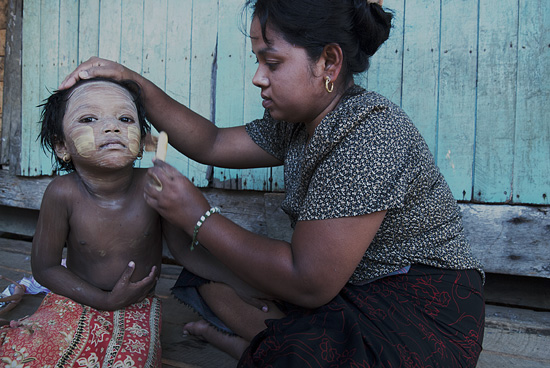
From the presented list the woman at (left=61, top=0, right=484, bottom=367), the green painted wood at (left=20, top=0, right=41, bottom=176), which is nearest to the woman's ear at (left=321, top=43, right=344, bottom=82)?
the woman at (left=61, top=0, right=484, bottom=367)

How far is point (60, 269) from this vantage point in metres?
1.78

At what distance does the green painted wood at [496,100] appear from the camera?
236 centimetres

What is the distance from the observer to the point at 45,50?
3457mm

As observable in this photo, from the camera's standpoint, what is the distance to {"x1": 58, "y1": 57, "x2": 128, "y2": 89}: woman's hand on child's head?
70.6 inches

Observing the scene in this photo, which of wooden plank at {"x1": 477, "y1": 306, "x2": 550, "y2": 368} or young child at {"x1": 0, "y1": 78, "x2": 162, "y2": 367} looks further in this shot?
wooden plank at {"x1": 477, "y1": 306, "x2": 550, "y2": 368}

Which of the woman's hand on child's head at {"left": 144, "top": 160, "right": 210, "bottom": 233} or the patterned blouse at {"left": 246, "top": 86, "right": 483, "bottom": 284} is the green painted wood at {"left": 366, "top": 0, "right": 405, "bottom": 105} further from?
the woman's hand on child's head at {"left": 144, "top": 160, "right": 210, "bottom": 233}

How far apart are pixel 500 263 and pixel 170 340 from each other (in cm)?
172

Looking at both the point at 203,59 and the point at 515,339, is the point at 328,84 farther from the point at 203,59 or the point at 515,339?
the point at 203,59

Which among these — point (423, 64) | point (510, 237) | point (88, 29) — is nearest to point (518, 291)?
point (510, 237)

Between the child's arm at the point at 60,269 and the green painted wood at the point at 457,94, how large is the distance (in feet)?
5.39

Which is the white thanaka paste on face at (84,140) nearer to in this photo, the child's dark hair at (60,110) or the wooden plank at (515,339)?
the child's dark hair at (60,110)

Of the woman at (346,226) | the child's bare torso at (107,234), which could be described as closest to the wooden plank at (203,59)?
the child's bare torso at (107,234)

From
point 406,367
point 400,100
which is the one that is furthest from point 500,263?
point 406,367

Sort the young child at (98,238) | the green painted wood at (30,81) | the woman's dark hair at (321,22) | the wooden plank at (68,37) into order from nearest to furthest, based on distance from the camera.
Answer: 1. the woman's dark hair at (321,22)
2. the young child at (98,238)
3. the wooden plank at (68,37)
4. the green painted wood at (30,81)
